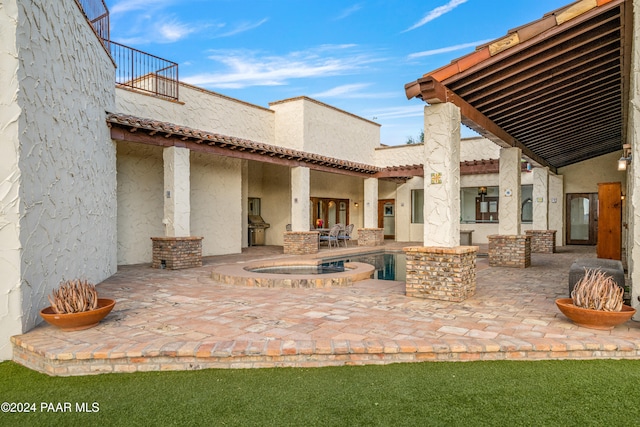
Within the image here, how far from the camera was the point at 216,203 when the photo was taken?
13031 mm

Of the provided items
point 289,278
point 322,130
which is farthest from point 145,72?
point 289,278

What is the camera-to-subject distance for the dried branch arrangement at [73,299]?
171 inches

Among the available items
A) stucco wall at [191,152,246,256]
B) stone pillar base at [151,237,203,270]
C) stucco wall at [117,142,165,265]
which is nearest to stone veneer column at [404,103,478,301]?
stone pillar base at [151,237,203,270]

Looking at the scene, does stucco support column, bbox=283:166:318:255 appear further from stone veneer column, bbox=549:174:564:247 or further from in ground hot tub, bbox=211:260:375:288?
stone veneer column, bbox=549:174:564:247

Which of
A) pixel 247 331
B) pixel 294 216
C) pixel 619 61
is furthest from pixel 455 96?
pixel 294 216

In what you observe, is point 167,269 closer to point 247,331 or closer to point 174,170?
point 174,170

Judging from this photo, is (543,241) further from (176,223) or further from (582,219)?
(176,223)

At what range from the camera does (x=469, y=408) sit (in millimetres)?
2877

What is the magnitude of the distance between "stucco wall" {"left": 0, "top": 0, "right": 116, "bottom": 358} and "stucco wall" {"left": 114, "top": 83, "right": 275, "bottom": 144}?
280 centimetres

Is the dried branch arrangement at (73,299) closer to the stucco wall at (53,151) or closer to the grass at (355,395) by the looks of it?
the stucco wall at (53,151)

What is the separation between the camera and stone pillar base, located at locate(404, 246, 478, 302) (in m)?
5.93

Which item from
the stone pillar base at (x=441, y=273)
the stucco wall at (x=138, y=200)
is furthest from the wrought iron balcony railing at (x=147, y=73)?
the stone pillar base at (x=441, y=273)

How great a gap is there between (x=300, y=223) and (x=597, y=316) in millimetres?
9866

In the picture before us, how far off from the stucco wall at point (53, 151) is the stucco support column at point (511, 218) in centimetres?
893
